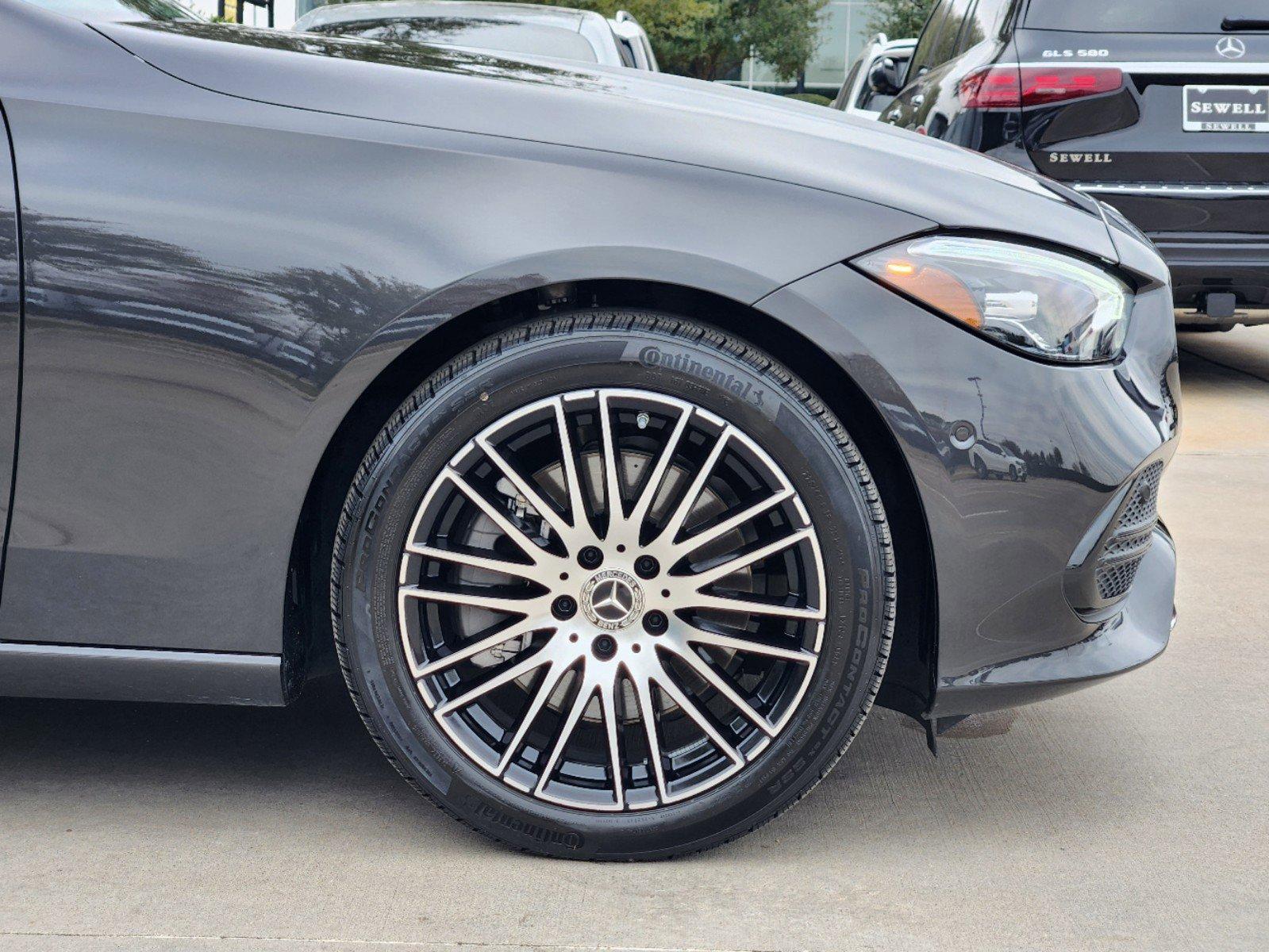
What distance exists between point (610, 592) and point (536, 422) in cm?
28

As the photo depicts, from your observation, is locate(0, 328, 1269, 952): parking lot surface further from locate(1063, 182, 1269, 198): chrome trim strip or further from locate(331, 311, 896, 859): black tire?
locate(1063, 182, 1269, 198): chrome trim strip

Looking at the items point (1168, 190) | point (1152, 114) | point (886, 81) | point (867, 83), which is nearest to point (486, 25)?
point (886, 81)

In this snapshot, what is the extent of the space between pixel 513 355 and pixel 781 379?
0.39m

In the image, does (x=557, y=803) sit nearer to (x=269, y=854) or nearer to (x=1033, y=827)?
(x=269, y=854)

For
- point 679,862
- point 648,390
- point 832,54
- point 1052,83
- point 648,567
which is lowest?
point 832,54

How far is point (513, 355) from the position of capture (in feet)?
6.78

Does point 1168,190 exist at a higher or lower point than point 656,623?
higher

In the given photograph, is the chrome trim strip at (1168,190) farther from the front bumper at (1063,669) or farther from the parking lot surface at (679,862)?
the front bumper at (1063,669)

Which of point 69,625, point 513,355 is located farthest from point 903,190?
point 69,625

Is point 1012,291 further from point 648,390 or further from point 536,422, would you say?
point 536,422

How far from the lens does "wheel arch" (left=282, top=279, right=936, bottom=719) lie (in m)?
2.13

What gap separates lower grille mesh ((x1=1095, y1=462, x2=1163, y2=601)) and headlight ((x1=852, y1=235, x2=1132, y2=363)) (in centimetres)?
22

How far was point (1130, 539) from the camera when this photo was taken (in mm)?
2271

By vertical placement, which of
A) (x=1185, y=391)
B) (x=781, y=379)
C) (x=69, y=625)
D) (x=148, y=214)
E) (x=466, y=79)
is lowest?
(x=1185, y=391)
